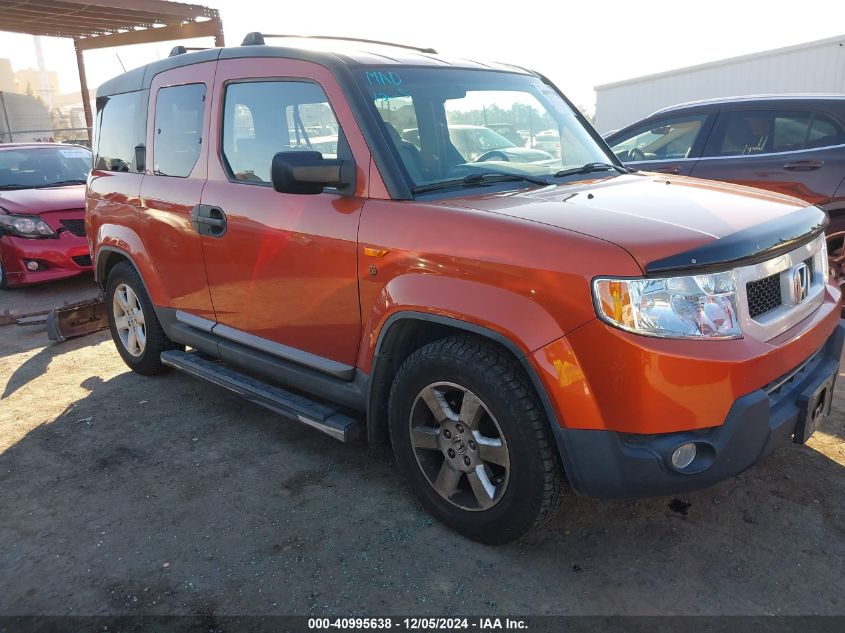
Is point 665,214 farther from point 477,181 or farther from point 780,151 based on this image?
point 780,151

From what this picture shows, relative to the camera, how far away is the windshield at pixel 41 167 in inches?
325

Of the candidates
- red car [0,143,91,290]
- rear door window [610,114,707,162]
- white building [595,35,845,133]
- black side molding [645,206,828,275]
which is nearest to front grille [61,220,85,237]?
red car [0,143,91,290]

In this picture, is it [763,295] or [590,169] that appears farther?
[590,169]

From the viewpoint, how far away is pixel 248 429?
399 centimetres

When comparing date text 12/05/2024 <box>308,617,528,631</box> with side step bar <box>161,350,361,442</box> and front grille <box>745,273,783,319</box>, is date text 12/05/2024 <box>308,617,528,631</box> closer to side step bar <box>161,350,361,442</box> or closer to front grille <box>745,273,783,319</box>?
side step bar <box>161,350,361,442</box>

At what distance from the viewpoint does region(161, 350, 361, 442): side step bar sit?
10.1 feet

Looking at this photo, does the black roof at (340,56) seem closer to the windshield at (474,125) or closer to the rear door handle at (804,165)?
the windshield at (474,125)

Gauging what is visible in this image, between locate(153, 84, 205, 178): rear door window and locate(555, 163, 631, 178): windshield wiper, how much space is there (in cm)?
203

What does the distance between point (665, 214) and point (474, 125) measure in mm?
1238

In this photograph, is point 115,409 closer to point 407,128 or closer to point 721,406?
point 407,128

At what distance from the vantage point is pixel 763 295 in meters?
2.40

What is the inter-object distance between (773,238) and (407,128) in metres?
1.58

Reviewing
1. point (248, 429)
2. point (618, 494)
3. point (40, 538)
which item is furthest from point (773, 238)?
point (40, 538)

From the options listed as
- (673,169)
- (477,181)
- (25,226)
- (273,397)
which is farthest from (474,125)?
(25,226)
